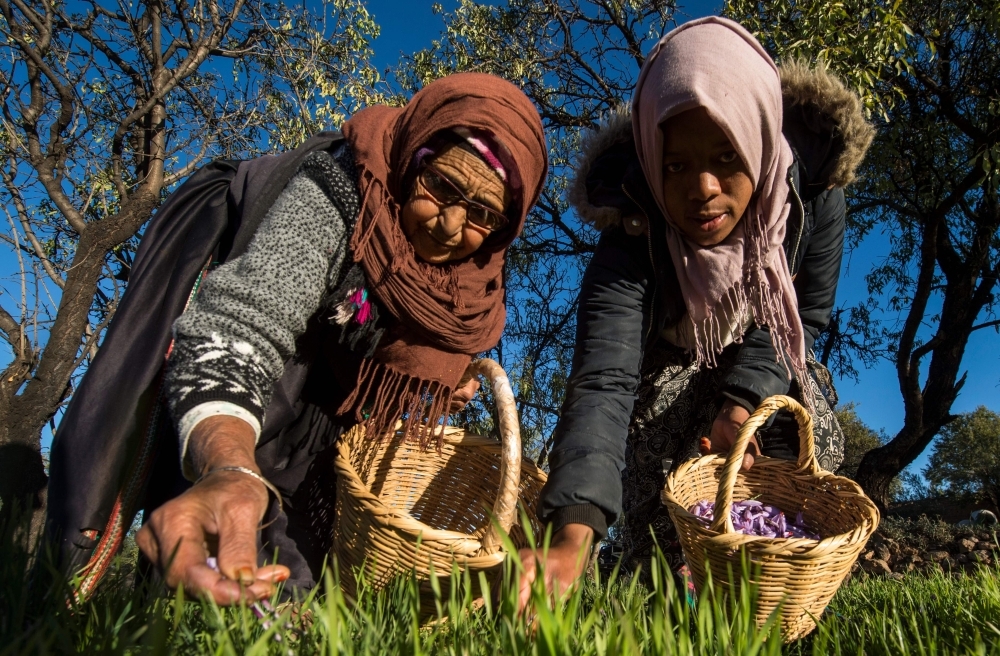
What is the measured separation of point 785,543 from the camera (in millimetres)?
1856

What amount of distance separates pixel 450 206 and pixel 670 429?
1381 millimetres

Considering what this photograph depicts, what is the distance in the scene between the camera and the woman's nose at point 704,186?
2.25 metres

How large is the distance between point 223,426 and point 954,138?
354 inches

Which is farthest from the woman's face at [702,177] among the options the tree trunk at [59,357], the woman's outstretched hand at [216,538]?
the tree trunk at [59,357]

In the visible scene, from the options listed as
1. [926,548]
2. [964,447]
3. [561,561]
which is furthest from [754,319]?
[964,447]

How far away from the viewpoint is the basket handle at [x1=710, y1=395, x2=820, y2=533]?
197 centimetres

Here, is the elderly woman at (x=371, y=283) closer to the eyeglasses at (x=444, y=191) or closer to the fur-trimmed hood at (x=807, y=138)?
the eyeglasses at (x=444, y=191)

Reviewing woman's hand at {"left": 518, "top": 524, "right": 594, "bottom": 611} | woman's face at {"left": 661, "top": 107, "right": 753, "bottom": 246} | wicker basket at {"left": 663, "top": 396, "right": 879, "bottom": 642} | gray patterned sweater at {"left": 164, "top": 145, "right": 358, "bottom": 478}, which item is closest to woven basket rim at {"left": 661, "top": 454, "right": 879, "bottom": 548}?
wicker basket at {"left": 663, "top": 396, "right": 879, "bottom": 642}

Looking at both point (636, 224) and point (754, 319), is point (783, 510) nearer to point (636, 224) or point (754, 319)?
point (754, 319)

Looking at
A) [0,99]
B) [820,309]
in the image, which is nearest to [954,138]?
[820,309]

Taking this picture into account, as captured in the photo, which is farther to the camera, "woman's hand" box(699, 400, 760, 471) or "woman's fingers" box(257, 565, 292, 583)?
"woman's hand" box(699, 400, 760, 471)

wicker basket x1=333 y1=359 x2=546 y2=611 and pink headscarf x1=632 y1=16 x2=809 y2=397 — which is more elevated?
pink headscarf x1=632 y1=16 x2=809 y2=397

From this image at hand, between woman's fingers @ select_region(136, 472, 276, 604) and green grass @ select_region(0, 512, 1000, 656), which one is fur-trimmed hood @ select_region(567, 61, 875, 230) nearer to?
green grass @ select_region(0, 512, 1000, 656)

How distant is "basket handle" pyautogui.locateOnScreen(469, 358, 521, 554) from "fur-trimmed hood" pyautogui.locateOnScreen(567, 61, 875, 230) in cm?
63
